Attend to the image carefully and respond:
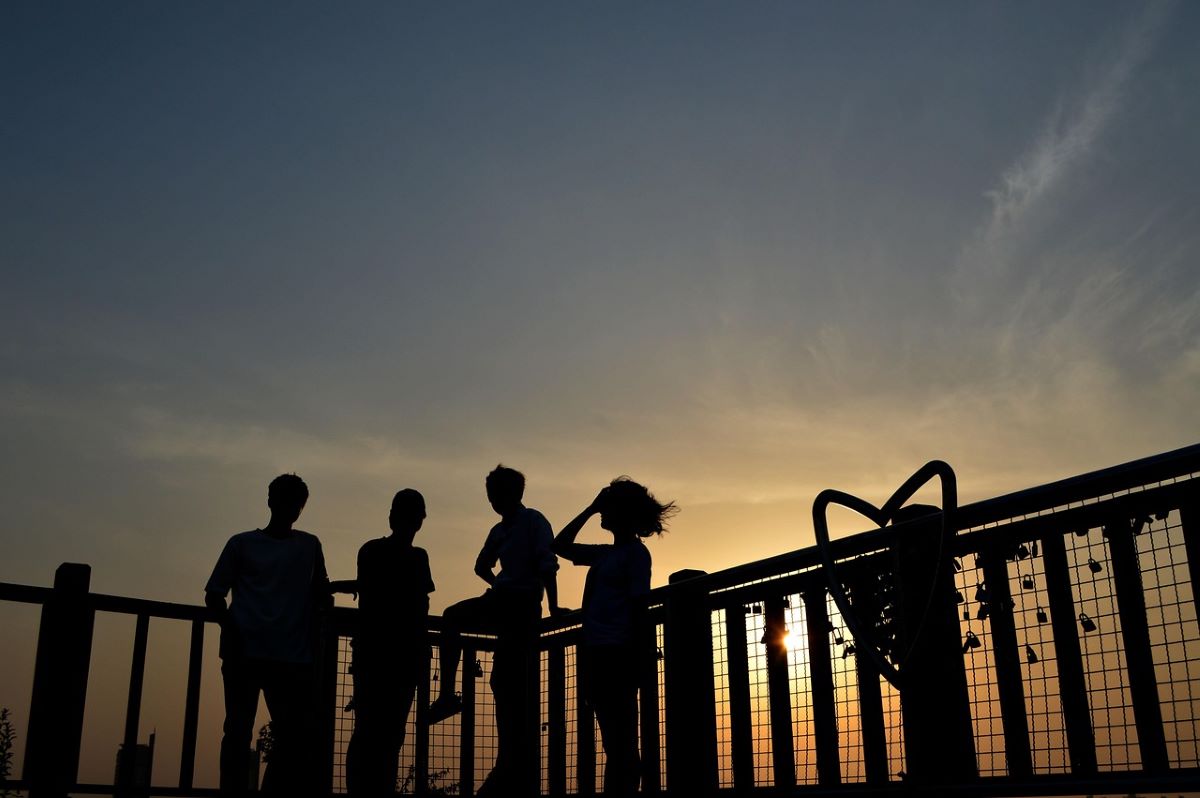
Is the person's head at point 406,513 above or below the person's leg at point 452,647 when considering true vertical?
above

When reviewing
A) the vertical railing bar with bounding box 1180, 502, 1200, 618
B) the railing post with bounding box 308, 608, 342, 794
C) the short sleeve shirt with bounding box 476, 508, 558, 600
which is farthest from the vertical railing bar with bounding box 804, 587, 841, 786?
the railing post with bounding box 308, 608, 342, 794

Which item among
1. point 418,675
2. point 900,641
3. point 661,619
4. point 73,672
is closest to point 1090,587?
point 900,641

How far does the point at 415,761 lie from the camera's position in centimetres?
786

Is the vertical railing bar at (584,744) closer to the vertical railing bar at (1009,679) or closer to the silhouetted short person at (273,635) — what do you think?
the silhouetted short person at (273,635)

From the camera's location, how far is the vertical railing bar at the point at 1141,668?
12.7 ft

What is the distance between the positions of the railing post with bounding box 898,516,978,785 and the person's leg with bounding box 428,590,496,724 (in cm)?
367

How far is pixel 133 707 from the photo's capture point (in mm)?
6922

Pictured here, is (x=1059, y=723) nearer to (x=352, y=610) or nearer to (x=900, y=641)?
(x=900, y=641)

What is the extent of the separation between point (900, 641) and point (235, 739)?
4320mm

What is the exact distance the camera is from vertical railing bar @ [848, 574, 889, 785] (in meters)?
5.05

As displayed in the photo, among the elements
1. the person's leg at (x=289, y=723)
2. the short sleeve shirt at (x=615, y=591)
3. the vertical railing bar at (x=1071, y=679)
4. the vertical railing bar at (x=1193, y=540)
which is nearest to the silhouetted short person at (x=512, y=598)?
the short sleeve shirt at (x=615, y=591)

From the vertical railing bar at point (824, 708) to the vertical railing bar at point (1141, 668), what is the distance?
1651 mm

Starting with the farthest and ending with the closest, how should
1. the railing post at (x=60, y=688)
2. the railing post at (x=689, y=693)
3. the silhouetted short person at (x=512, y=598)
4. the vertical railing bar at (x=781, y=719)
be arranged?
the silhouetted short person at (x=512, y=598), the railing post at (x=60, y=688), the railing post at (x=689, y=693), the vertical railing bar at (x=781, y=719)

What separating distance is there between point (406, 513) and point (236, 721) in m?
1.72
